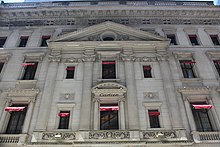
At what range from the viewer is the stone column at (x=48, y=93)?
54.8 feet

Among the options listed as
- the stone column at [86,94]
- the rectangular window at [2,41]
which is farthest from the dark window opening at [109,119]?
the rectangular window at [2,41]

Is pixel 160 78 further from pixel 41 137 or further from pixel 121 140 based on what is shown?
pixel 41 137

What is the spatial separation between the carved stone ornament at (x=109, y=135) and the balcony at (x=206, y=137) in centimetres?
493

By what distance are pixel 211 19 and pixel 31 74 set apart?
2162cm

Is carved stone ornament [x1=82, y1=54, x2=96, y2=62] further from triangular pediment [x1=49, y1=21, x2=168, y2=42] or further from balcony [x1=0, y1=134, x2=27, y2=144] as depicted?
balcony [x1=0, y1=134, x2=27, y2=144]

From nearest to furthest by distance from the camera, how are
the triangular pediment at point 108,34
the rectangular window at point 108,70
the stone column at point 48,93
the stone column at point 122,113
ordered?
the stone column at point 122,113 < the stone column at point 48,93 < the rectangular window at point 108,70 < the triangular pediment at point 108,34

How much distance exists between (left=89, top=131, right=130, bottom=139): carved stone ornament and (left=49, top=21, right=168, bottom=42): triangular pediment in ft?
34.7

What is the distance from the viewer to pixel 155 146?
15188 mm

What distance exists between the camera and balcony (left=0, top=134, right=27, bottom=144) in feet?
51.6

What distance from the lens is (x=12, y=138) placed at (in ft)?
52.3

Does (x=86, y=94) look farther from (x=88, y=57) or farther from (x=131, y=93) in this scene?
(x=88, y=57)

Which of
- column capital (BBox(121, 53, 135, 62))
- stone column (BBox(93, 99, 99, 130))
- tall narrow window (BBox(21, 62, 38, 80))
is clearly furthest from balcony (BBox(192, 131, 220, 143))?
tall narrow window (BBox(21, 62, 38, 80))

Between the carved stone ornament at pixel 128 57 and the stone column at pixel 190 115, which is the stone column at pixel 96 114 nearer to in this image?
the carved stone ornament at pixel 128 57

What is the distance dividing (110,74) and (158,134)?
731 cm
